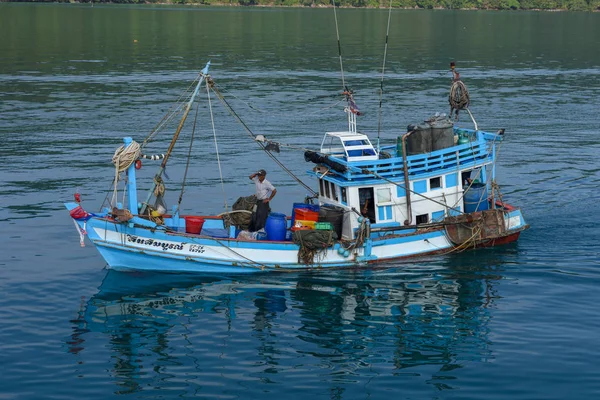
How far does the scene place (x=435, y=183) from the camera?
2955cm

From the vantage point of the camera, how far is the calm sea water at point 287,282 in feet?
69.3

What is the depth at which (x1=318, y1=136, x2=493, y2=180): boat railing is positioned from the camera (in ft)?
92.8

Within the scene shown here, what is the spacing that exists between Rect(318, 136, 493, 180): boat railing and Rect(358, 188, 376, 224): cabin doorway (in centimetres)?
58

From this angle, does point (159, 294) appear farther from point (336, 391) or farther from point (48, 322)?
point (336, 391)

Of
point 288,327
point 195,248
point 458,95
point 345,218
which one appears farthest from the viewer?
point 458,95

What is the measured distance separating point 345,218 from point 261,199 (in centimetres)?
290

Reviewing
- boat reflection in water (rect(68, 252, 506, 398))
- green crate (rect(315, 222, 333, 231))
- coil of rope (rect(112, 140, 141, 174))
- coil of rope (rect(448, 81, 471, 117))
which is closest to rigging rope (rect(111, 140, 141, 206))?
coil of rope (rect(112, 140, 141, 174))

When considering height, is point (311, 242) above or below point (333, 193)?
below

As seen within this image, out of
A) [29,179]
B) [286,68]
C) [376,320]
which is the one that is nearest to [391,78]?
[286,68]

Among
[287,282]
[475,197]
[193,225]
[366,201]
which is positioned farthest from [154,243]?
[475,197]

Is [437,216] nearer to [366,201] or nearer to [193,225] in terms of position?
[366,201]

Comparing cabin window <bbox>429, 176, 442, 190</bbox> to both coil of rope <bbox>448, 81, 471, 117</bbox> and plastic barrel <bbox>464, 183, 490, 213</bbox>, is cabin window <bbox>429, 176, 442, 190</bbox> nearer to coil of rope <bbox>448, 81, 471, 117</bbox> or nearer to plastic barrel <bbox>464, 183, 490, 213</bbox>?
plastic barrel <bbox>464, 183, 490, 213</bbox>

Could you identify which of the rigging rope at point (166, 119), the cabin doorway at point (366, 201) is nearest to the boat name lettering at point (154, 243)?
the rigging rope at point (166, 119)

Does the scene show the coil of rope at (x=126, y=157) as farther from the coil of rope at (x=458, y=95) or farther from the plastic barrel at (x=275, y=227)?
the coil of rope at (x=458, y=95)
